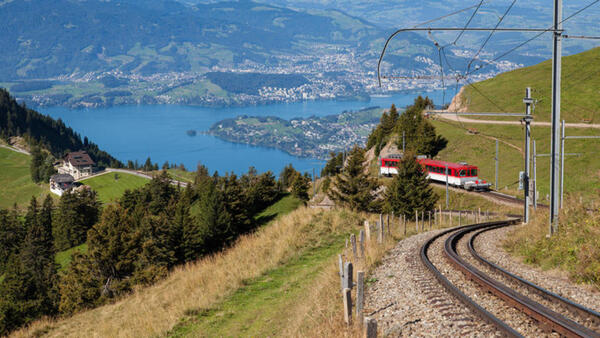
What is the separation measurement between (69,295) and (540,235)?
35030 mm

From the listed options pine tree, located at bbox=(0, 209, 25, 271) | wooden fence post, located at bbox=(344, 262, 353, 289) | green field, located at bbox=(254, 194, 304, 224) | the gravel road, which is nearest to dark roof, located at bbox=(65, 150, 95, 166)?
pine tree, located at bbox=(0, 209, 25, 271)

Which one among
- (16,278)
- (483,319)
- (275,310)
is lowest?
(16,278)

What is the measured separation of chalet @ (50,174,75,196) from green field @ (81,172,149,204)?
6.12 m

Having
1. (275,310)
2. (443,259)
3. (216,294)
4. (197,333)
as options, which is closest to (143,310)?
(216,294)

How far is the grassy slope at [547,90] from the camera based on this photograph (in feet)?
217

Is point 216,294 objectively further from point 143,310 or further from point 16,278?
point 16,278

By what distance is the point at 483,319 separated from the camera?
7785mm

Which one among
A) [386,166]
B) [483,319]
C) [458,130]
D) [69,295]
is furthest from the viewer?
[458,130]

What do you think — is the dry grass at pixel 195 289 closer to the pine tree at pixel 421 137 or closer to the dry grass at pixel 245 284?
the dry grass at pixel 245 284

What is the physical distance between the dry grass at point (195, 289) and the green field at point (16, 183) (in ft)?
451

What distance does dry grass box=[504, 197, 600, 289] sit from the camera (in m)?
10.7

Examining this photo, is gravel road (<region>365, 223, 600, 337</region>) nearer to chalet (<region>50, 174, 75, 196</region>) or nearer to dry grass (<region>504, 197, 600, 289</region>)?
dry grass (<region>504, 197, 600, 289</region>)

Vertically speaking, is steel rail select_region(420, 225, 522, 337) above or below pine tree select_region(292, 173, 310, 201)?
above

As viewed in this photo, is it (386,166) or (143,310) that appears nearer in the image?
(143,310)
